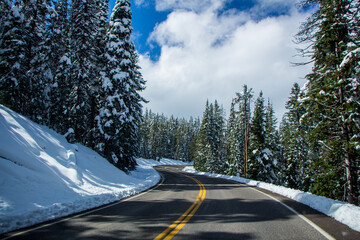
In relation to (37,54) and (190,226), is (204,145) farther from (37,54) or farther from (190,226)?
(190,226)

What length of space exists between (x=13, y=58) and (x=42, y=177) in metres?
12.8

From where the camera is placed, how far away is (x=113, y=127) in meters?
19.5

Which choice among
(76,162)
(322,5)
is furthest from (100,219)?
(322,5)

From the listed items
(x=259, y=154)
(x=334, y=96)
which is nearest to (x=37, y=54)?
(x=334, y=96)

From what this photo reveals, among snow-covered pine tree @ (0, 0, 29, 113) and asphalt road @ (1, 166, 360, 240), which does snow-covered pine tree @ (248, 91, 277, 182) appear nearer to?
asphalt road @ (1, 166, 360, 240)

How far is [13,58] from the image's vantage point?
1702 centimetres

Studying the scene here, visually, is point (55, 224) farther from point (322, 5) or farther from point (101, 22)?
point (101, 22)

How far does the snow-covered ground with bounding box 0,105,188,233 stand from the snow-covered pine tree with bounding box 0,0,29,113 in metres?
3.94

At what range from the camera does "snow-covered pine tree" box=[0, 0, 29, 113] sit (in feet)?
54.9

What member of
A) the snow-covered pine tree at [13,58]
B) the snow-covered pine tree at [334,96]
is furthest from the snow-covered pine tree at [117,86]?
the snow-covered pine tree at [334,96]

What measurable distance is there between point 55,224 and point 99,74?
56.9 feet

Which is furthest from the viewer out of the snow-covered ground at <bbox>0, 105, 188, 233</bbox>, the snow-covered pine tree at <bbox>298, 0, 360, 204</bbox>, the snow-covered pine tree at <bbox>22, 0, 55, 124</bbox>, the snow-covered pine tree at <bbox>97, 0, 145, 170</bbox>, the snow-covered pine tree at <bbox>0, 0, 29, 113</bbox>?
the snow-covered pine tree at <bbox>97, 0, 145, 170</bbox>

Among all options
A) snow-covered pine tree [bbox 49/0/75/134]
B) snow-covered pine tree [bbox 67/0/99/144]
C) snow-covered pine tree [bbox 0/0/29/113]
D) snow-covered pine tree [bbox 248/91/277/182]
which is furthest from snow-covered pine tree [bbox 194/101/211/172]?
snow-covered pine tree [bbox 0/0/29/113]

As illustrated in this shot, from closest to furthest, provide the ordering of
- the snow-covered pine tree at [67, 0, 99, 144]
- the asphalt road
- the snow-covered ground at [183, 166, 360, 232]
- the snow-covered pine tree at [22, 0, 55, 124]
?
the asphalt road, the snow-covered ground at [183, 166, 360, 232], the snow-covered pine tree at [22, 0, 55, 124], the snow-covered pine tree at [67, 0, 99, 144]
